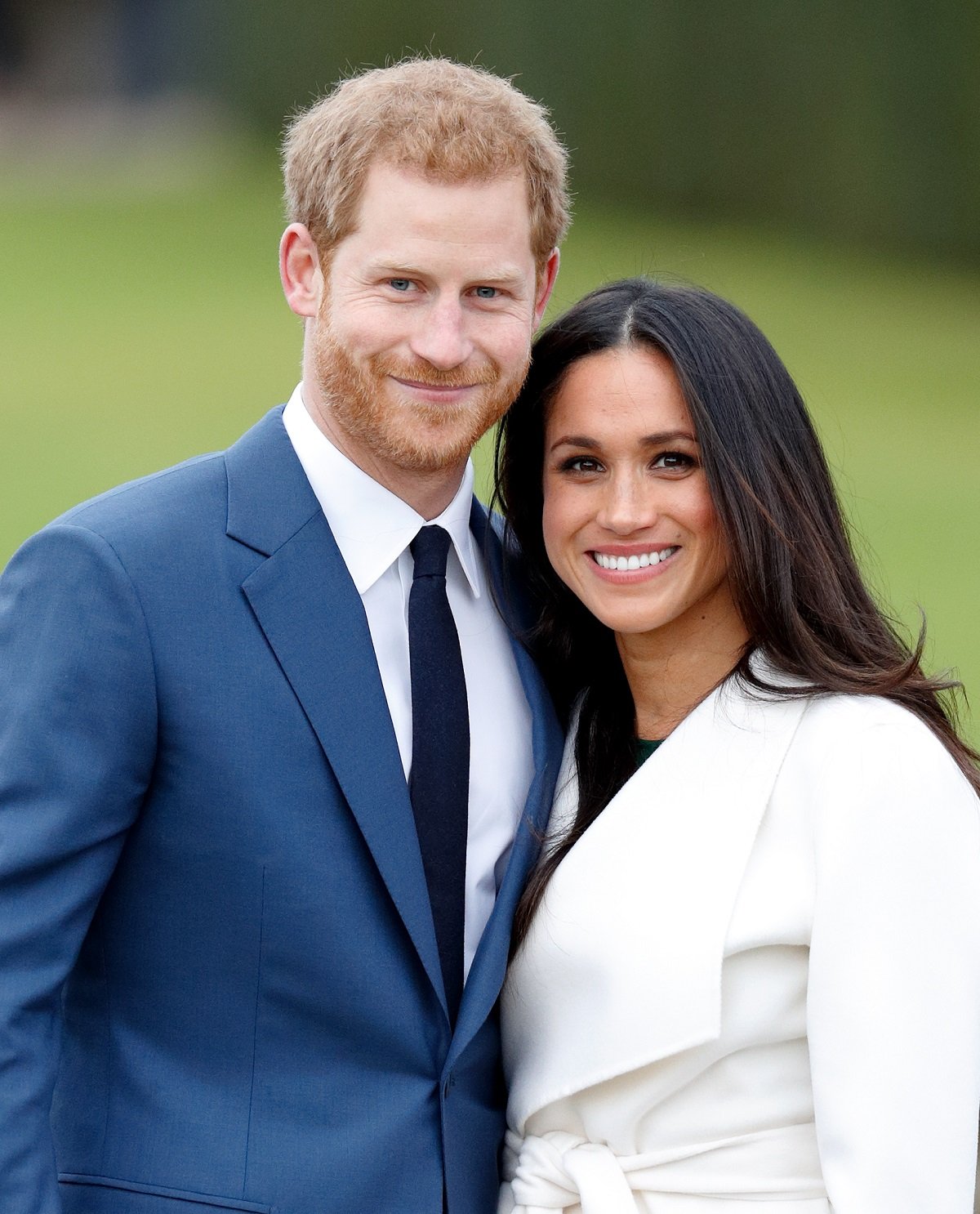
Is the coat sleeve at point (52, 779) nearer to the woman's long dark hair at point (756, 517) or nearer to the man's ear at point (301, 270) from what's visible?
the man's ear at point (301, 270)

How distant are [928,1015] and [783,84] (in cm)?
2532

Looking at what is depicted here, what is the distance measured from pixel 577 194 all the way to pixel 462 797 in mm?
24307

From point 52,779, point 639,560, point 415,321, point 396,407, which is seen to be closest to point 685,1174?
point 639,560

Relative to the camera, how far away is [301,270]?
8.75 feet

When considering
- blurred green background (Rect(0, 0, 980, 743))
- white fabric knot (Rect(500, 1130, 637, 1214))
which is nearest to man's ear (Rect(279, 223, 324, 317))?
white fabric knot (Rect(500, 1130, 637, 1214))

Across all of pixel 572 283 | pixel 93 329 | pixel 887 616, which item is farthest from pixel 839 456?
pixel 887 616

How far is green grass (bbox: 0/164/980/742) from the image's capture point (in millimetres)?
18281

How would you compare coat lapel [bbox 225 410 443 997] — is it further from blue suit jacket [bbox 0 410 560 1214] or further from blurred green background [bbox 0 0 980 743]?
blurred green background [bbox 0 0 980 743]

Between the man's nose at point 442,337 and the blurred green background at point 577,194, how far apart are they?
16.2 metres

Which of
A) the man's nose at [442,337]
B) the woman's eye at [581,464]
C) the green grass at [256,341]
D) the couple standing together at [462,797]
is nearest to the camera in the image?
the couple standing together at [462,797]

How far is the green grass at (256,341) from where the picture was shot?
60.0ft

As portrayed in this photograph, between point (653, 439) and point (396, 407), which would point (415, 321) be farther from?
point (653, 439)

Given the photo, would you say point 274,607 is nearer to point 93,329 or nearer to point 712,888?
point 712,888

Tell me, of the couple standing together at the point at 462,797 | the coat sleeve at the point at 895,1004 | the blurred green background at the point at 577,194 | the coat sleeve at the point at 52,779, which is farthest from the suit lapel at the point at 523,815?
the blurred green background at the point at 577,194
